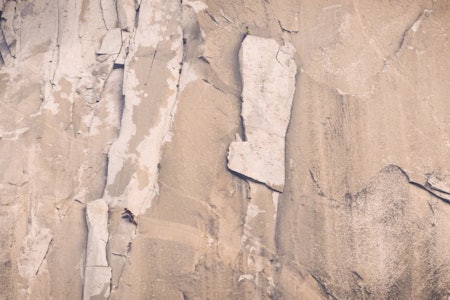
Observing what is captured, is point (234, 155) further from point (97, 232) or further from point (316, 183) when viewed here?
point (97, 232)

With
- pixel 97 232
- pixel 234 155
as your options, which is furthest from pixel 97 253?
pixel 234 155

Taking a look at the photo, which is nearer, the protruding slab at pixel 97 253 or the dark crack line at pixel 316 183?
the protruding slab at pixel 97 253

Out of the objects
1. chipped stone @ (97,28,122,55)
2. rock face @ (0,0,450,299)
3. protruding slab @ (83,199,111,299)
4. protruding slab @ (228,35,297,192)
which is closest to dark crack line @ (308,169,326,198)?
rock face @ (0,0,450,299)

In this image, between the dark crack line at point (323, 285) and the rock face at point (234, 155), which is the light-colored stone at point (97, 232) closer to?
the rock face at point (234, 155)

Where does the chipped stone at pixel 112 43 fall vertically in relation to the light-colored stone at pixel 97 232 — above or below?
above

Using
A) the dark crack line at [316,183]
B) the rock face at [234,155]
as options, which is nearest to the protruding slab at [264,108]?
the rock face at [234,155]

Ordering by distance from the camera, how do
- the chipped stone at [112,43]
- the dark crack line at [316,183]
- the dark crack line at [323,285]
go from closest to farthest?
the dark crack line at [323,285]
the dark crack line at [316,183]
the chipped stone at [112,43]

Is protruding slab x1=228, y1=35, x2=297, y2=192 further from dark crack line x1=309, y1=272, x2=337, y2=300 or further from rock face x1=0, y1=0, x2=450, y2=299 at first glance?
dark crack line x1=309, y1=272, x2=337, y2=300
